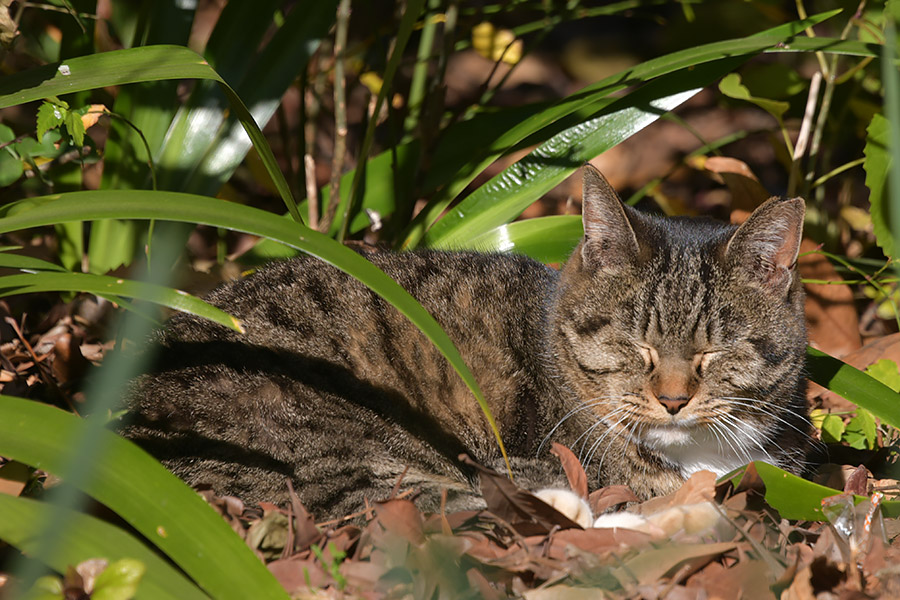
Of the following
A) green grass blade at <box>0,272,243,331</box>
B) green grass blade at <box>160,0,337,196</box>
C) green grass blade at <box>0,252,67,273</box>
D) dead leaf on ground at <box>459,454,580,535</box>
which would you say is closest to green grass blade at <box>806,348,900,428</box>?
dead leaf on ground at <box>459,454,580,535</box>

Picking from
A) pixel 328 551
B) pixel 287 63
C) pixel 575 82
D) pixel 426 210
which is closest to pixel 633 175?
pixel 575 82

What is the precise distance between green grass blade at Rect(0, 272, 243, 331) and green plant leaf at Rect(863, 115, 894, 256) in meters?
2.07

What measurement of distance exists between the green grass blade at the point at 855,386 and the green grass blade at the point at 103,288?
5.41 ft

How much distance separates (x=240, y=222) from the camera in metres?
1.73

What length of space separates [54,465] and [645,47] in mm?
4196

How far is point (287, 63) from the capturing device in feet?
9.64

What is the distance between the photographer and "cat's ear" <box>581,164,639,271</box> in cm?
217

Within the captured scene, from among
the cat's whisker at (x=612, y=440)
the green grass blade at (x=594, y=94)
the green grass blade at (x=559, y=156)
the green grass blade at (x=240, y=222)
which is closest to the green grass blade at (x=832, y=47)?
the green grass blade at (x=594, y=94)

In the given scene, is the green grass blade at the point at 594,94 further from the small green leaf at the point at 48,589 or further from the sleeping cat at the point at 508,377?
the small green leaf at the point at 48,589

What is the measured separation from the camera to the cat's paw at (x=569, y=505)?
6.14 ft

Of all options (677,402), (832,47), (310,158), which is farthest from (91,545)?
(832,47)

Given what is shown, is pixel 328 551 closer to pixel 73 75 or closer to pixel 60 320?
pixel 73 75

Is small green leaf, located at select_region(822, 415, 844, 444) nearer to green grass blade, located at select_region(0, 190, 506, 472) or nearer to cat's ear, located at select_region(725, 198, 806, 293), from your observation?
cat's ear, located at select_region(725, 198, 806, 293)

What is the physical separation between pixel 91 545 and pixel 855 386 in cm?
197
